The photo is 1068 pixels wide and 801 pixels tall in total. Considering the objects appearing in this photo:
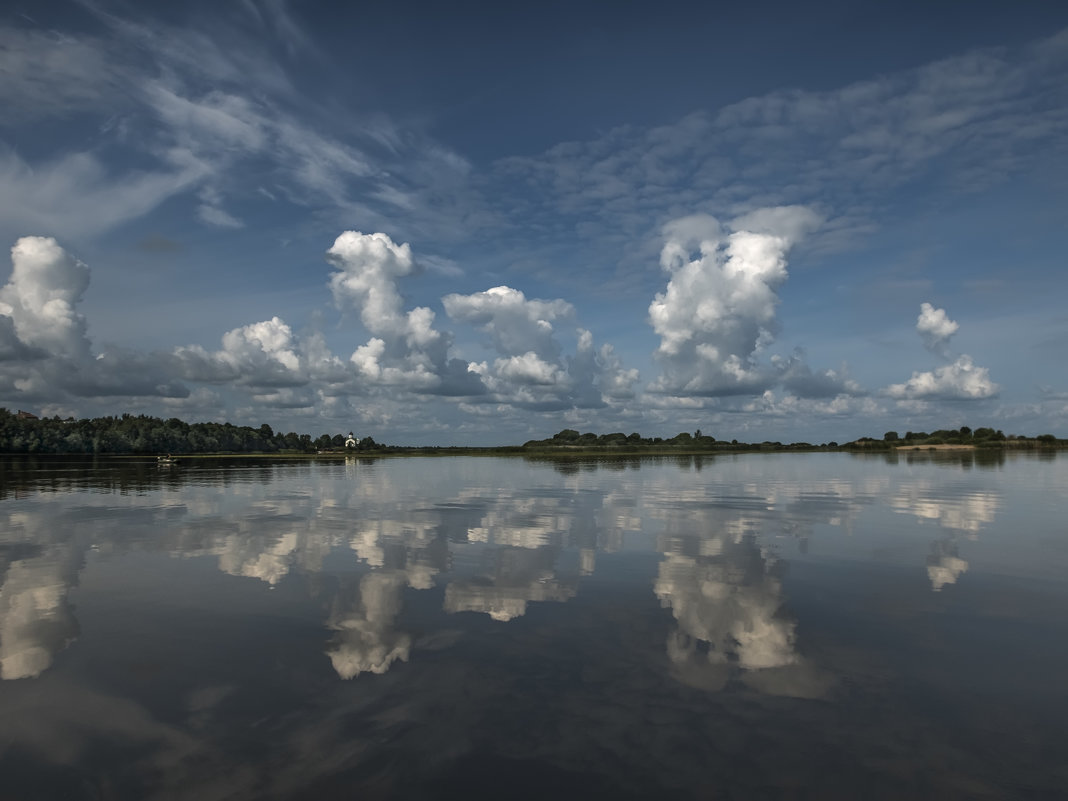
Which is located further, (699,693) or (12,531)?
(12,531)

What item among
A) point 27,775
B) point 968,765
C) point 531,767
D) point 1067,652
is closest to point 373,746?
point 531,767

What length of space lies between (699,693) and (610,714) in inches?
86.9

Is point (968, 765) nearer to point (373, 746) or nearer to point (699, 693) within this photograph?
point (699, 693)

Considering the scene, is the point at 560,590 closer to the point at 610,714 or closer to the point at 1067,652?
the point at 610,714

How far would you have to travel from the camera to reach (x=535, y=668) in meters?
14.7

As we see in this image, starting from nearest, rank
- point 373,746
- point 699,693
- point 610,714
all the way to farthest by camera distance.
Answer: point 373,746, point 610,714, point 699,693

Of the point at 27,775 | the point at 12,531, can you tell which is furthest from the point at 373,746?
the point at 12,531

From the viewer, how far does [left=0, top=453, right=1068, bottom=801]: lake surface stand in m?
10.4

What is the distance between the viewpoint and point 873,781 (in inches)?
394

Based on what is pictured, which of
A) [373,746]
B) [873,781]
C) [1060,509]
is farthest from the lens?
[1060,509]

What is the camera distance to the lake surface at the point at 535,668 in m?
10.4

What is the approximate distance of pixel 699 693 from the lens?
13203 mm

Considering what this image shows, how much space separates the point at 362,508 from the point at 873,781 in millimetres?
43988

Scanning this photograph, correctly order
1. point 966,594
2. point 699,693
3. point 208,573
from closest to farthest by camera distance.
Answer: point 699,693
point 966,594
point 208,573
